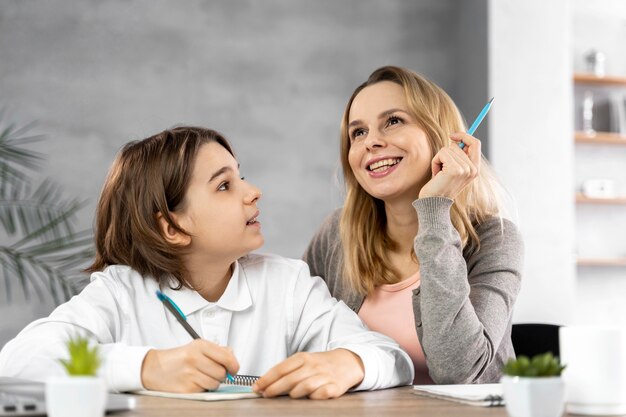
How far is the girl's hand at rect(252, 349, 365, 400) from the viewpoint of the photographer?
1182mm

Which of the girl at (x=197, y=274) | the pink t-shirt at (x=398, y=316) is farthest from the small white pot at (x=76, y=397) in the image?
the pink t-shirt at (x=398, y=316)

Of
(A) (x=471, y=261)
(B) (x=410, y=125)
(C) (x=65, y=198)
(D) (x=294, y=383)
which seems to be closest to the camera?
(D) (x=294, y=383)

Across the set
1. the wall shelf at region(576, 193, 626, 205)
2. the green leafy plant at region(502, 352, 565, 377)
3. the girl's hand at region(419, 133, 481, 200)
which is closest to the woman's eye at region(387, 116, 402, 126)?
the girl's hand at region(419, 133, 481, 200)

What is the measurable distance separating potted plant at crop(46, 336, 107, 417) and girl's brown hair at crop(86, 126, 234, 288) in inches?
34.4

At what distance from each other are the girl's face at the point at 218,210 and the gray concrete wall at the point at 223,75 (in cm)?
263

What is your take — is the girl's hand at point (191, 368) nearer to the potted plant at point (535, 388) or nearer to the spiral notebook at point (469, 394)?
the spiral notebook at point (469, 394)

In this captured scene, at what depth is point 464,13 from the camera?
466cm

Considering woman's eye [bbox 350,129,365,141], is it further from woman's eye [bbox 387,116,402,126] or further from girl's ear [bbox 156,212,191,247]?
girl's ear [bbox 156,212,191,247]

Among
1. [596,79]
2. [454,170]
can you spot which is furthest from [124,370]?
[596,79]

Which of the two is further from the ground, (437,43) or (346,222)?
(437,43)

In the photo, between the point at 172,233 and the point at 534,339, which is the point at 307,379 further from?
the point at 534,339

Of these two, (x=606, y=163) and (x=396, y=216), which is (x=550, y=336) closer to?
(x=396, y=216)

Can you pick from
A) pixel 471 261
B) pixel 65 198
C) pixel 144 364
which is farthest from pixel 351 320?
pixel 65 198

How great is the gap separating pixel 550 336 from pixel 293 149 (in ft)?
8.93
